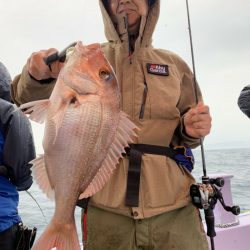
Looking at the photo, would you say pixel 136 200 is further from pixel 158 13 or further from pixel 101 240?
pixel 158 13

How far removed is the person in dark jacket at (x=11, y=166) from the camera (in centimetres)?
307

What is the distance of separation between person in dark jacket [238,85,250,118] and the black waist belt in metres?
1.67

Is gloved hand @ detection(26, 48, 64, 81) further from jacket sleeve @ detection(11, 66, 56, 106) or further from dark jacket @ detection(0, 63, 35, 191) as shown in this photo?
dark jacket @ detection(0, 63, 35, 191)

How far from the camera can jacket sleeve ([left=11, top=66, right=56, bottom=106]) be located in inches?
82.6

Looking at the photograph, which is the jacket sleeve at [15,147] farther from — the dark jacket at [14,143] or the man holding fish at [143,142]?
the man holding fish at [143,142]

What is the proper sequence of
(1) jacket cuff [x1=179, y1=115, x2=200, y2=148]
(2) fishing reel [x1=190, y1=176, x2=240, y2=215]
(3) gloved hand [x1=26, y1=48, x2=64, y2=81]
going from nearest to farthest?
(3) gloved hand [x1=26, y1=48, x2=64, y2=81], (2) fishing reel [x1=190, y1=176, x2=240, y2=215], (1) jacket cuff [x1=179, y1=115, x2=200, y2=148]

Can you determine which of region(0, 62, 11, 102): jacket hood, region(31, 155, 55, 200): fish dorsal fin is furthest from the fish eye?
region(0, 62, 11, 102): jacket hood

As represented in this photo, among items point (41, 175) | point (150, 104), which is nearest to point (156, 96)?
point (150, 104)

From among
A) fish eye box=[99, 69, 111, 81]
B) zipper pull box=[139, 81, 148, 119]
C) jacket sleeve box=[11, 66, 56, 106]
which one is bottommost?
zipper pull box=[139, 81, 148, 119]

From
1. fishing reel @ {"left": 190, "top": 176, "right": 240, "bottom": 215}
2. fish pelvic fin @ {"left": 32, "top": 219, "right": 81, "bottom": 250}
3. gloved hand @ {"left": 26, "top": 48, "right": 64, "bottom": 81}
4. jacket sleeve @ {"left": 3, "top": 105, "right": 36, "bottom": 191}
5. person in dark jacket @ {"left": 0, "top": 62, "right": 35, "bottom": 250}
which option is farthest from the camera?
jacket sleeve @ {"left": 3, "top": 105, "right": 36, "bottom": 191}

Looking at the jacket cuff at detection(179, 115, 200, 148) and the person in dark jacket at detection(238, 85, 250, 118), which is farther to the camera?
the person in dark jacket at detection(238, 85, 250, 118)

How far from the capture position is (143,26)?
259cm

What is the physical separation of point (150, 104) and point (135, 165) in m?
0.41

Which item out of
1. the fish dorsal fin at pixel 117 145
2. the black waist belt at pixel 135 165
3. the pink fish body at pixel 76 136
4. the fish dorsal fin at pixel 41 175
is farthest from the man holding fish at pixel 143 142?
the fish dorsal fin at pixel 41 175
